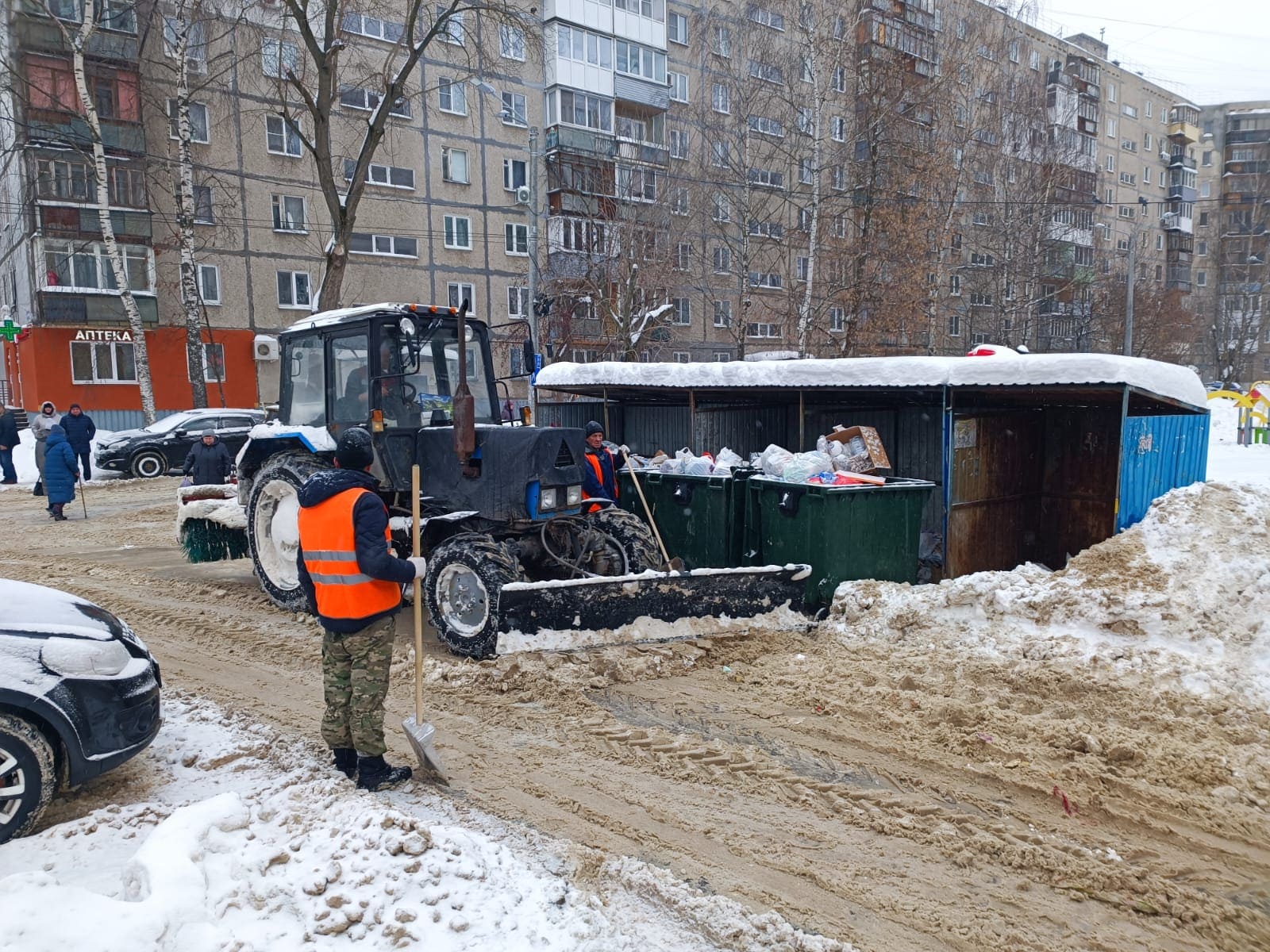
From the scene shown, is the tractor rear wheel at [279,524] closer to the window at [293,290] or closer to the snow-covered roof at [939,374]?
the snow-covered roof at [939,374]

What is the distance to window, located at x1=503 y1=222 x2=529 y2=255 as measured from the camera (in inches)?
1268

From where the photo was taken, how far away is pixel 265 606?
26.8 feet

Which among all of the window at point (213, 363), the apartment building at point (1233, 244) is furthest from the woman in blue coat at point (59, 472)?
the apartment building at point (1233, 244)

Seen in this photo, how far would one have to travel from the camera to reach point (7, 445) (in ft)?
58.1

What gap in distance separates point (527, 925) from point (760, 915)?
35.0 inches

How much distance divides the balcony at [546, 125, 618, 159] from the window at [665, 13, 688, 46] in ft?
23.6

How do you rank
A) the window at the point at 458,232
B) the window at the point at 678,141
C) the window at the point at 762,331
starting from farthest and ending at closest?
1. the window at the point at 762,331
2. the window at the point at 678,141
3. the window at the point at 458,232

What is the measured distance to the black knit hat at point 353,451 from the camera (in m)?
4.45

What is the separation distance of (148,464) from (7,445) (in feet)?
8.44

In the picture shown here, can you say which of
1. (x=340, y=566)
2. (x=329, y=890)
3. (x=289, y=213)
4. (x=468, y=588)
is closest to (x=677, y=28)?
(x=289, y=213)

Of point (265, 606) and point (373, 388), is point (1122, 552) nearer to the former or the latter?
point (373, 388)

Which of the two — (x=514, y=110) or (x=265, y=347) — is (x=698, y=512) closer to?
(x=265, y=347)

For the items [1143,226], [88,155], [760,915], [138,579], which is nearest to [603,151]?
[88,155]

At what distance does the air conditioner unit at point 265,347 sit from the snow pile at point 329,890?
25.4 m
